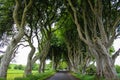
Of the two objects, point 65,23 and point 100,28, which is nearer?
point 100,28

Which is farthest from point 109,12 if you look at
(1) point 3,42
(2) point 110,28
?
(1) point 3,42

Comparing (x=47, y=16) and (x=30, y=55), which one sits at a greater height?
(x=47, y=16)

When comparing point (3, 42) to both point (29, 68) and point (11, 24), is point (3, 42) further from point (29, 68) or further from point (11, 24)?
point (29, 68)

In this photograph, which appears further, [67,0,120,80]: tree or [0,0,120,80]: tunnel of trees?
[67,0,120,80]: tree

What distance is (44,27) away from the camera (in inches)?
1355

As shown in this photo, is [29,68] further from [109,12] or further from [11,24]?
[109,12]

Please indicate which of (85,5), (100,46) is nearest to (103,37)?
(100,46)

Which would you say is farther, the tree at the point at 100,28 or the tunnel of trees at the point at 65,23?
the tree at the point at 100,28

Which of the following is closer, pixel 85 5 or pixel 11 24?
pixel 85 5

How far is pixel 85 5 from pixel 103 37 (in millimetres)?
3644

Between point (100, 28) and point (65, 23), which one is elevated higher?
point (65, 23)

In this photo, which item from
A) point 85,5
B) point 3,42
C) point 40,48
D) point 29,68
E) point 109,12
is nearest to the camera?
point 85,5

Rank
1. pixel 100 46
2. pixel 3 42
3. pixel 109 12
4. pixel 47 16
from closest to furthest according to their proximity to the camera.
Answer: pixel 100 46 → pixel 109 12 → pixel 3 42 → pixel 47 16

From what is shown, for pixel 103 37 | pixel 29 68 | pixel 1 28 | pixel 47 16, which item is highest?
pixel 47 16
